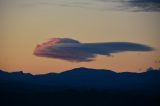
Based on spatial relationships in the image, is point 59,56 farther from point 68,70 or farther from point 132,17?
point 132,17

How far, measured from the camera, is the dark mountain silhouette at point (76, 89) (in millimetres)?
2189

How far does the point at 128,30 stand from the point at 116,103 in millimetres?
534

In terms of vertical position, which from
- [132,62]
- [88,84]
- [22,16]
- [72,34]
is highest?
[22,16]

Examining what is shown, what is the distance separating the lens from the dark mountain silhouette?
219cm

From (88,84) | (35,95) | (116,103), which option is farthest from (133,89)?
(35,95)

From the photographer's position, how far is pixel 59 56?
7.25 ft

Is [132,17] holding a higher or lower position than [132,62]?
higher

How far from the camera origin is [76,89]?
2195mm

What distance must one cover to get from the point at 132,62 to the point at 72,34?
0.48 m

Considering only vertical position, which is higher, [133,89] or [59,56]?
[59,56]

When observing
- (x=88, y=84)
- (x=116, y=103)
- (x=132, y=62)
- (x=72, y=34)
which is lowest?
(x=116, y=103)

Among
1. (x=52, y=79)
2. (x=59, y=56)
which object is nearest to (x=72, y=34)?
(x=59, y=56)

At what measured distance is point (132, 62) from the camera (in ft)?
7.32

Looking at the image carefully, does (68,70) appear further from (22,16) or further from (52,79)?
(22,16)
